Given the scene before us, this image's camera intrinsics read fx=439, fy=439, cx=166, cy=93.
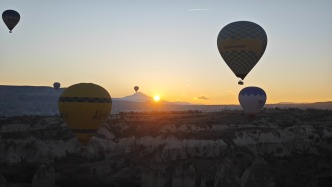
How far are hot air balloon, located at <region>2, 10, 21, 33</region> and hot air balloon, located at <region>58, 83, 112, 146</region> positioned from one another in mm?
35190

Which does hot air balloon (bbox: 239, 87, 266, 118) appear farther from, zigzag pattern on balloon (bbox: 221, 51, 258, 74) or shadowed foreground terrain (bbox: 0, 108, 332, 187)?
zigzag pattern on balloon (bbox: 221, 51, 258, 74)

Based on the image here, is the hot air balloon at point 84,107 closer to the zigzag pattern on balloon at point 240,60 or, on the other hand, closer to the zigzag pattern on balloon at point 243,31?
the zigzag pattern on balloon at point 240,60

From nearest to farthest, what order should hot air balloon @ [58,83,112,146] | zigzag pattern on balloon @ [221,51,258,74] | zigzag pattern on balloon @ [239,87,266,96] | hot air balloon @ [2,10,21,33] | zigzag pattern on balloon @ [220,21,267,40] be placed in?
1. hot air balloon @ [58,83,112,146]
2. zigzag pattern on balloon @ [220,21,267,40]
3. zigzag pattern on balloon @ [221,51,258,74]
4. hot air balloon @ [2,10,21,33]
5. zigzag pattern on balloon @ [239,87,266,96]

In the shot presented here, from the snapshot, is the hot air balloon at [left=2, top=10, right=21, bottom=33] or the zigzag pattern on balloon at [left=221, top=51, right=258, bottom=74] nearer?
the zigzag pattern on balloon at [left=221, top=51, right=258, bottom=74]

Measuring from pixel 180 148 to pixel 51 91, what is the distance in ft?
438

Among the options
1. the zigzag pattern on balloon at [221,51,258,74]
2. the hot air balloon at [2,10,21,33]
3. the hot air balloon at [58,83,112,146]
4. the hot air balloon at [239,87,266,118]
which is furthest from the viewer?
the hot air balloon at [2,10,21,33]

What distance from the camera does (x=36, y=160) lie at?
54.3 meters

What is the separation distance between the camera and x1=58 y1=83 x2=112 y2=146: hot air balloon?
3391cm

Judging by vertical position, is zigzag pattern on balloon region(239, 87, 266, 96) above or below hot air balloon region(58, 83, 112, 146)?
above

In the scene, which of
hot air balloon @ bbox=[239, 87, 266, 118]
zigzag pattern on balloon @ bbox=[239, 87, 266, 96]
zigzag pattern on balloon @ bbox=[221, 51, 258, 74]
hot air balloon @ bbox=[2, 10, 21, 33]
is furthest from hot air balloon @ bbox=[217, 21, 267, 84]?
hot air balloon @ bbox=[2, 10, 21, 33]

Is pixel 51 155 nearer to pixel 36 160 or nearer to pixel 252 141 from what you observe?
pixel 36 160

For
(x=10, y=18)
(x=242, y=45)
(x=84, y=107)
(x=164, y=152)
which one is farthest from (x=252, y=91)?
(x=84, y=107)

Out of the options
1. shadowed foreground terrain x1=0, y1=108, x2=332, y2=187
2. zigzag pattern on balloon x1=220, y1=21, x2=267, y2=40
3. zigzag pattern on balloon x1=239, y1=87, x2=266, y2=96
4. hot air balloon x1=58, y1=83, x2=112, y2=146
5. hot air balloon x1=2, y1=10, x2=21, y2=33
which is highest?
hot air balloon x1=2, y1=10, x2=21, y2=33

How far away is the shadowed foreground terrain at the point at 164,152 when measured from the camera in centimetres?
4172
